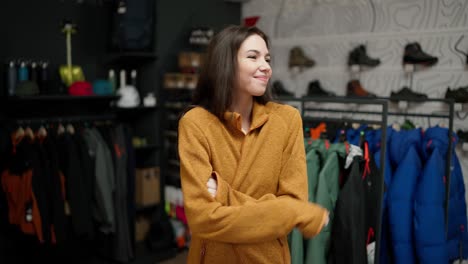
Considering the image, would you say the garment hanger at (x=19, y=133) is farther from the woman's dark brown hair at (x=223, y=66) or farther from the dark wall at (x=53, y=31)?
the woman's dark brown hair at (x=223, y=66)

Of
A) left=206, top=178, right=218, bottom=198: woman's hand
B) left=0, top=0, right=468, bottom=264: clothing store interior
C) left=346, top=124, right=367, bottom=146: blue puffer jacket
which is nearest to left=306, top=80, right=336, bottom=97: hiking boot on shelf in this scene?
left=0, top=0, right=468, bottom=264: clothing store interior

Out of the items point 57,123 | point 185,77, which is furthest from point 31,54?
point 185,77

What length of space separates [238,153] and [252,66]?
306mm

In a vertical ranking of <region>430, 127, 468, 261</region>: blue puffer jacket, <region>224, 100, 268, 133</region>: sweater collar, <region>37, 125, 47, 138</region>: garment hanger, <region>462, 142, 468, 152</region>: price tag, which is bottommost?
<region>430, 127, 468, 261</region>: blue puffer jacket

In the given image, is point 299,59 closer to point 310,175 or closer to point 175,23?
point 175,23

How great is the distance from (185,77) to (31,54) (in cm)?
138

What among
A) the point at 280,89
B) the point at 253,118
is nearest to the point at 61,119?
the point at 280,89

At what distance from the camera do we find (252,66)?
54.1 inches

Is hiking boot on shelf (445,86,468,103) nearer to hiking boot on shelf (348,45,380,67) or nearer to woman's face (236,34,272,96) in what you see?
hiking boot on shelf (348,45,380,67)

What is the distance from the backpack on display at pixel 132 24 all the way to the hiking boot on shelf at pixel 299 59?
1524 mm

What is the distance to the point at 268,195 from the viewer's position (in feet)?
4.18

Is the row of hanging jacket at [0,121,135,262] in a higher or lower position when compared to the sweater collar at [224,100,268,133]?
lower

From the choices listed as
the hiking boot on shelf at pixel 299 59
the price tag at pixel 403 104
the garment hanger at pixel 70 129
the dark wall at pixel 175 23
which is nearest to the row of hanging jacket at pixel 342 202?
the price tag at pixel 403 104

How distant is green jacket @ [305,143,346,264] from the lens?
→ 6.40 feet
